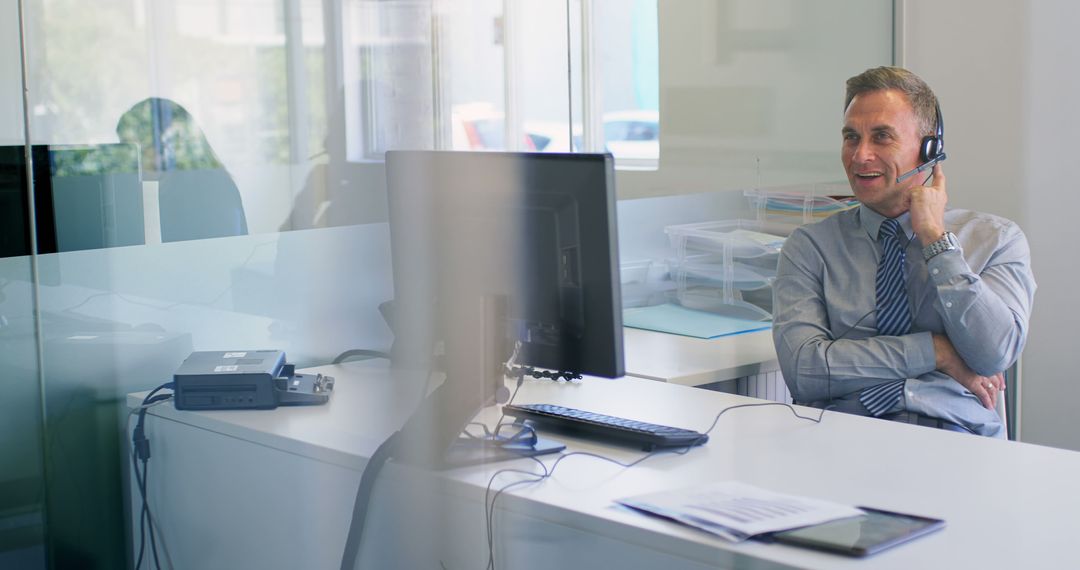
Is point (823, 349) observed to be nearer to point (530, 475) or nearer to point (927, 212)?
point (927, 212)

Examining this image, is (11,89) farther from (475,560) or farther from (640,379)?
(640,379)

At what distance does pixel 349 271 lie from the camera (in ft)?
5.01

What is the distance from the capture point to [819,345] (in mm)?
2141

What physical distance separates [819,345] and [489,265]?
3.03 ft

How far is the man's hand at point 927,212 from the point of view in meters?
2.14

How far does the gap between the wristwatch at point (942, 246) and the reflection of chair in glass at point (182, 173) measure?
128cm

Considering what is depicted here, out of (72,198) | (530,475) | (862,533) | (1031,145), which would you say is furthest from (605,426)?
(1031,145)

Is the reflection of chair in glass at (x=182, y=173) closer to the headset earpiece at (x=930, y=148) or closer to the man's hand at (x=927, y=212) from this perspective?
the man's hand at (x=927, y=212)

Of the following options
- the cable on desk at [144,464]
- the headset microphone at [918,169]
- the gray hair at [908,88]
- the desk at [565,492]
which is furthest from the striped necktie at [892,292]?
the cable on desk at [144,464]

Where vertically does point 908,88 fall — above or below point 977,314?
above

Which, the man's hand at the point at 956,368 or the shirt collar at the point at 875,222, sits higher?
the shirt collar at the point at 875,222

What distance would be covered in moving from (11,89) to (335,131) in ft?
1.37

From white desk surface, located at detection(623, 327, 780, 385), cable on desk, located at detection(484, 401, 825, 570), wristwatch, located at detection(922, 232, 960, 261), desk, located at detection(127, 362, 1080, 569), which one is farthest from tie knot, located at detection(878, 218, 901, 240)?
cable on desk, located at detection(484, 401, 825, 570)

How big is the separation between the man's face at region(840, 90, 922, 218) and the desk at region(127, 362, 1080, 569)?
65cm
